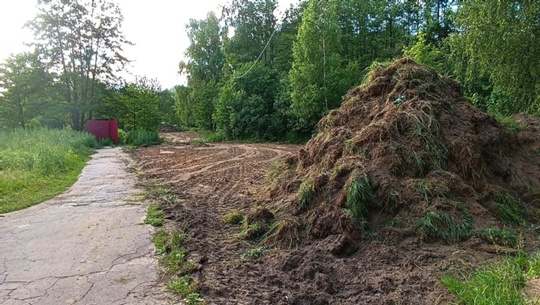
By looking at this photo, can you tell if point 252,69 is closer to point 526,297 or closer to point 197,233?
point 197,233

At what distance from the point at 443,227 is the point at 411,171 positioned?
3.41ft

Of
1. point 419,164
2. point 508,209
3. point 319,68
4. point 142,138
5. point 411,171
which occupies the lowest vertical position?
point 508,209

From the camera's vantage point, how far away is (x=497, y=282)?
9.62 feet

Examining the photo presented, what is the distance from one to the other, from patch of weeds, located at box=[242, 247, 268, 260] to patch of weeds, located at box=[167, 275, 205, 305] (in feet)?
Answer: 2.89

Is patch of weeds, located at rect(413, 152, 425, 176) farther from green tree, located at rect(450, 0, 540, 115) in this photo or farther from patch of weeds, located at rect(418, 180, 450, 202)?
green tree, located at rect(450, 0, 540, 115)

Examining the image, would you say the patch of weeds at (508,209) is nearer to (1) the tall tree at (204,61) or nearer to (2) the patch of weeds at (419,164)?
(2) the patch of weeds at (419,164)

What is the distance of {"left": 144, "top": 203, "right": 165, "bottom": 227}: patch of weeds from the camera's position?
5664mm

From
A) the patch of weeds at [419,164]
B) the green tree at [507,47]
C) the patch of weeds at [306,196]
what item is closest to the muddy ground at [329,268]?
the patch of weeds at [306,196]

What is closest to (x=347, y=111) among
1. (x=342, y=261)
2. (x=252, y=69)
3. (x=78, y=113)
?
(x=342, y=261)

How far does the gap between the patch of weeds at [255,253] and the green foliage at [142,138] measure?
21054 millimetres

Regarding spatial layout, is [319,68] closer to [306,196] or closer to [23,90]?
[306,196]

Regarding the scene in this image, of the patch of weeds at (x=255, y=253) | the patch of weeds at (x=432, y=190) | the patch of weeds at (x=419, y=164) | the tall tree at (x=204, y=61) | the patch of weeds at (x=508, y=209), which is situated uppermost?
the tall tree at (x=204, y=61)

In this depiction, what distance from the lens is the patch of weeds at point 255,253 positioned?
171 inches

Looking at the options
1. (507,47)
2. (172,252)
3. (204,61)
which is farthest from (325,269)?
(204,61)
